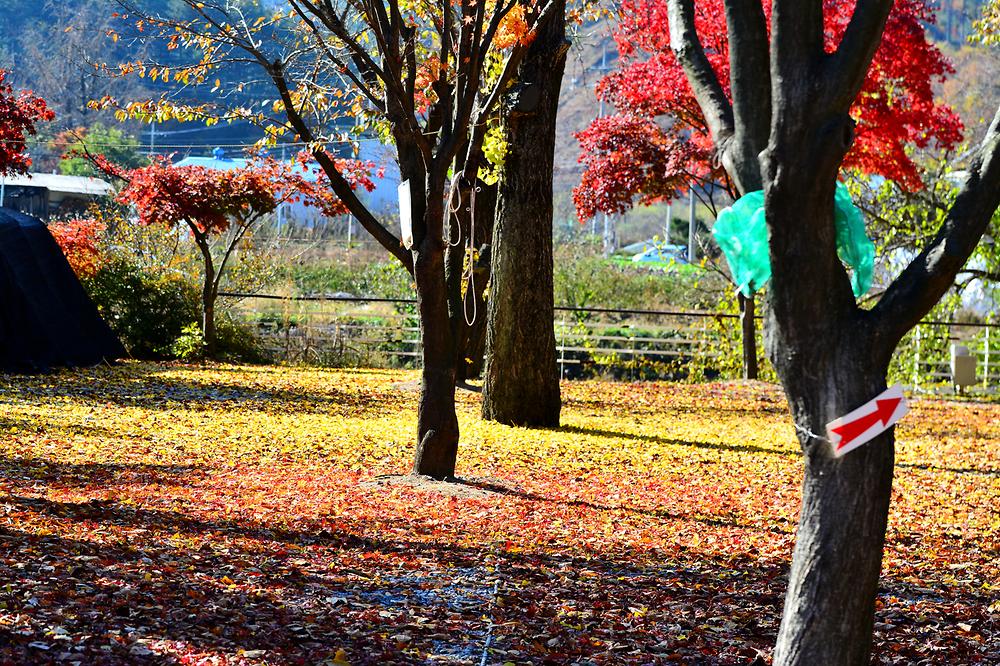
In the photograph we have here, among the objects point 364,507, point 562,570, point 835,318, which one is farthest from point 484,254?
point 835,318

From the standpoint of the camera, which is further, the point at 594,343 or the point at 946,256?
the point at 594,343

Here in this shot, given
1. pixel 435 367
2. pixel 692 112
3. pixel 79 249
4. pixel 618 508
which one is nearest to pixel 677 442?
pixel 618 508

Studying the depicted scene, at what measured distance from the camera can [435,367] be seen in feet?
20.3

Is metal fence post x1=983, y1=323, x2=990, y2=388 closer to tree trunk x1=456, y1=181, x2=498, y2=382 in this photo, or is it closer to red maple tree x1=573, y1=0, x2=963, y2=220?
red maple tree x1=573, y1=0, x2=963, y2=220

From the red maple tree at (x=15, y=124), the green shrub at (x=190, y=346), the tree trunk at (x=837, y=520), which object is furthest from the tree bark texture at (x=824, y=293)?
the green shrub at (x=190, y=346)

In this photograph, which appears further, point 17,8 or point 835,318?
point 17,8

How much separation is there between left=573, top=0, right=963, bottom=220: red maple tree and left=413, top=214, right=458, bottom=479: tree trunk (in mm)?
5508

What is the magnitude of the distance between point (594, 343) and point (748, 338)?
3.04 metres

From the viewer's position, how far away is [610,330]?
17.6 metres

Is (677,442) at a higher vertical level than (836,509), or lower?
lower

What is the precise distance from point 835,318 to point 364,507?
135 inches

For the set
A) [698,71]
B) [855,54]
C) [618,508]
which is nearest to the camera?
[855,54]

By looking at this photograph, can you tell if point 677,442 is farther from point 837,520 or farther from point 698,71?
point 837,520

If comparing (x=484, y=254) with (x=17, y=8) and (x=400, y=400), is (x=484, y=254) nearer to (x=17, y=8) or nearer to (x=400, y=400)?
(x=400, y=400)
